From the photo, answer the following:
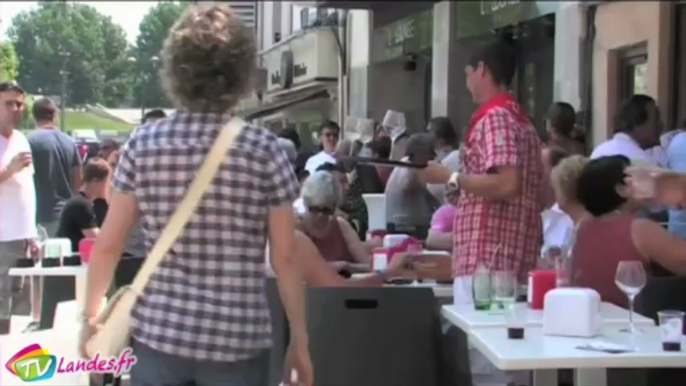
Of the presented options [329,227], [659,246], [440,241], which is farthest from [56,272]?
[659,246]

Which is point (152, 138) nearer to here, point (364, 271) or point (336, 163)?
point (364, 271)

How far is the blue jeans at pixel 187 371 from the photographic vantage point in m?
3.02

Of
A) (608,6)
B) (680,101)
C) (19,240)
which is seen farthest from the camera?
(608,6)

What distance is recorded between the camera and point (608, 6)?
1095cm

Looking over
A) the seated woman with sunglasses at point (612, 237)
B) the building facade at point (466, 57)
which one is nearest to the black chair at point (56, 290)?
the building facade at point (466, 57)

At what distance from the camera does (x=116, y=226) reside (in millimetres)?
3150

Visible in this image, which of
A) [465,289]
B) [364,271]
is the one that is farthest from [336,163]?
[465,289]

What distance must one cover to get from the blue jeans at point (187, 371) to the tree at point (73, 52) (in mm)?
4904

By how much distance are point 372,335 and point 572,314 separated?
47.3 inches

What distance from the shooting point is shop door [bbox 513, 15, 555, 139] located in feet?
42.8

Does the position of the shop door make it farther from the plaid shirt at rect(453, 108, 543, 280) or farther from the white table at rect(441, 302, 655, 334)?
the white table at rect(441, 302, 655, 334)

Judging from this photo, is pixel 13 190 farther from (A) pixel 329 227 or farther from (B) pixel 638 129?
(B) pixel 638 129

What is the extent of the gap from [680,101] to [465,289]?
5.61 m

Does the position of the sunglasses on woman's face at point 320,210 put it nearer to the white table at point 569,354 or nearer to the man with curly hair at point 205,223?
the white table at point 569,354
